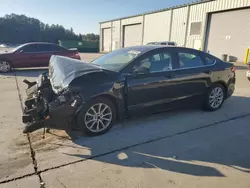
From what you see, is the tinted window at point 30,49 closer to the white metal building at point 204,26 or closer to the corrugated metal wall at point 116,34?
the white metal building at point 204,26

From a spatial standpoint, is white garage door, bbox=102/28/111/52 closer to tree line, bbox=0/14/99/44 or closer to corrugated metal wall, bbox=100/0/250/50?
corrugated metal wall, bbox=100/0/250/50

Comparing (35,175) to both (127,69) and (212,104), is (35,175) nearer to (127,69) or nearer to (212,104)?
(127,69)

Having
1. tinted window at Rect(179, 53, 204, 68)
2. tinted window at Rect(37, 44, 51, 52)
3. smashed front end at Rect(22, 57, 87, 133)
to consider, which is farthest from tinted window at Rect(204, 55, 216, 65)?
tinted window at Rect(37, 44, 51, 52)

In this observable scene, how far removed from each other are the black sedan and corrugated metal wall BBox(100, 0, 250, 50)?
49.2ft

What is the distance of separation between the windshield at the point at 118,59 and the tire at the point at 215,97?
2.05 m

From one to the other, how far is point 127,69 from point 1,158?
235 cm

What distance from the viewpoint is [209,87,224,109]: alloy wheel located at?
491cm

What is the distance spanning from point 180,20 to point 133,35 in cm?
949

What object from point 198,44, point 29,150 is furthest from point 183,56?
point 198,44

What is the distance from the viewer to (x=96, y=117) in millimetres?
3504

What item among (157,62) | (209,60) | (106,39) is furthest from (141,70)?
(106,39)

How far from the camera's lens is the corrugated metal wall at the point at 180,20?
1834 centimetres

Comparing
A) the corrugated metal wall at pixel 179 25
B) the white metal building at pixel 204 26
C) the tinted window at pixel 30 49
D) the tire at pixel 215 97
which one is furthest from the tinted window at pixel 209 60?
the corrugated metal wall at pixel 179 25

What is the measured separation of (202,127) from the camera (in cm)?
403
